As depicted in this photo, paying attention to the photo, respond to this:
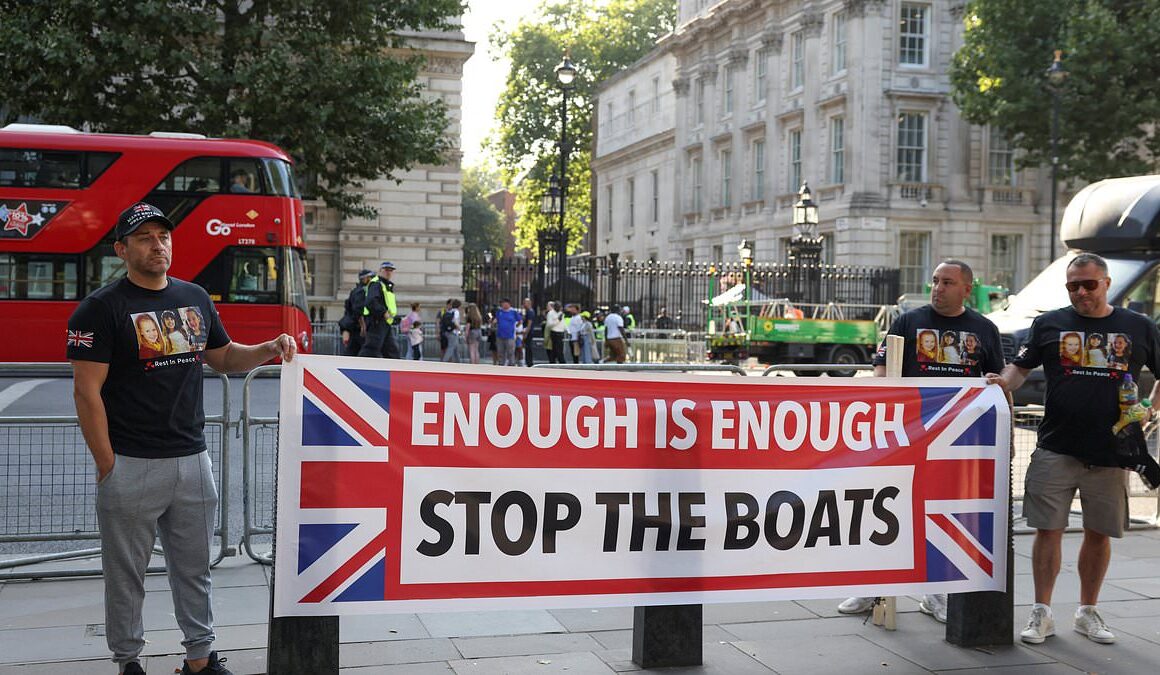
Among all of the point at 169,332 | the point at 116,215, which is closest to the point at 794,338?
the point at 116,215

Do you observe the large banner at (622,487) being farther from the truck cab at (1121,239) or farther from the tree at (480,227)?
the tree at (480,227)

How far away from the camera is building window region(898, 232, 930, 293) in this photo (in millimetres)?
42625

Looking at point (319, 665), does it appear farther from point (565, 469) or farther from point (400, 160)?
point (400, 160)

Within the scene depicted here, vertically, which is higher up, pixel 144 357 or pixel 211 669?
pixel 144 357

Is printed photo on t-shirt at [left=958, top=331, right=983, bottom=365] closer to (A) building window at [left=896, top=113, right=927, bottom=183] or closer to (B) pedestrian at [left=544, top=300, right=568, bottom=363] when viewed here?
(B) pedestrian at [left=544, top=300, right=568, bottom=363]

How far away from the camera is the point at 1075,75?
34.0 metres

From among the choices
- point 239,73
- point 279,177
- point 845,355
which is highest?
point 239,73

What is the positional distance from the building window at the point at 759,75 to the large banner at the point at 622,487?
147 feet

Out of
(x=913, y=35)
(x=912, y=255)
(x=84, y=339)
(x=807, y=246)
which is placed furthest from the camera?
(x=912, y=255)

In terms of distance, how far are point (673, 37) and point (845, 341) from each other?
32.1 metres

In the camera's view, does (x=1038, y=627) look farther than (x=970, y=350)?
No

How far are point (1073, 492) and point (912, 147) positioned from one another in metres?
38.0

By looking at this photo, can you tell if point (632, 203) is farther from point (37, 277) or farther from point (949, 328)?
point (949, 328)

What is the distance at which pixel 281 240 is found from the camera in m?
21.8
